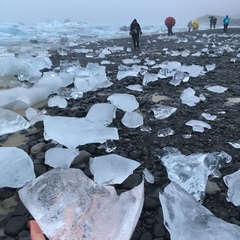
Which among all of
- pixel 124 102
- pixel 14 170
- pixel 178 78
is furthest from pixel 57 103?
pixel 178 78

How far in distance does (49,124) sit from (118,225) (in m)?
1.14

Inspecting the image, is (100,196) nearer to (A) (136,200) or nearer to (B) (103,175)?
(A) (136,200)

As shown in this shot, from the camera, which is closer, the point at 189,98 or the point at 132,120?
the point at 132,120

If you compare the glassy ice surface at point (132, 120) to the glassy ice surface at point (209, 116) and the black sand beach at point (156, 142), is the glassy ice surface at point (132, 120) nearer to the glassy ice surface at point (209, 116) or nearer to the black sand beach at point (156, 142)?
the black sand beach at point (156, 142)

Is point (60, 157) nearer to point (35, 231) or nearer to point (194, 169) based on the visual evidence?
point (35, 231)

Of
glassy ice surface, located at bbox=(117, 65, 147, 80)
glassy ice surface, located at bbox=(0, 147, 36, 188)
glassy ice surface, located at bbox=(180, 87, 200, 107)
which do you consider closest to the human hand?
glassy ice surface, located at bbox=(0, 147, 36, 188)

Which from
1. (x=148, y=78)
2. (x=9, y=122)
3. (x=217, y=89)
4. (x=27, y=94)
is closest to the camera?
(x=9, y=122)

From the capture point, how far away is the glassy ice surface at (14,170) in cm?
167

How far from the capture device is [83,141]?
2.09 metres

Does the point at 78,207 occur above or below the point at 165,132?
above

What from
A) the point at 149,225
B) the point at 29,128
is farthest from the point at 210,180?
the point at 29,128

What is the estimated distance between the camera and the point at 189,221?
129 centimetres

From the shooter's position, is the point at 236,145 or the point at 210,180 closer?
the point at 210,180

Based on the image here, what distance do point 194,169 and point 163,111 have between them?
1.36 meters
